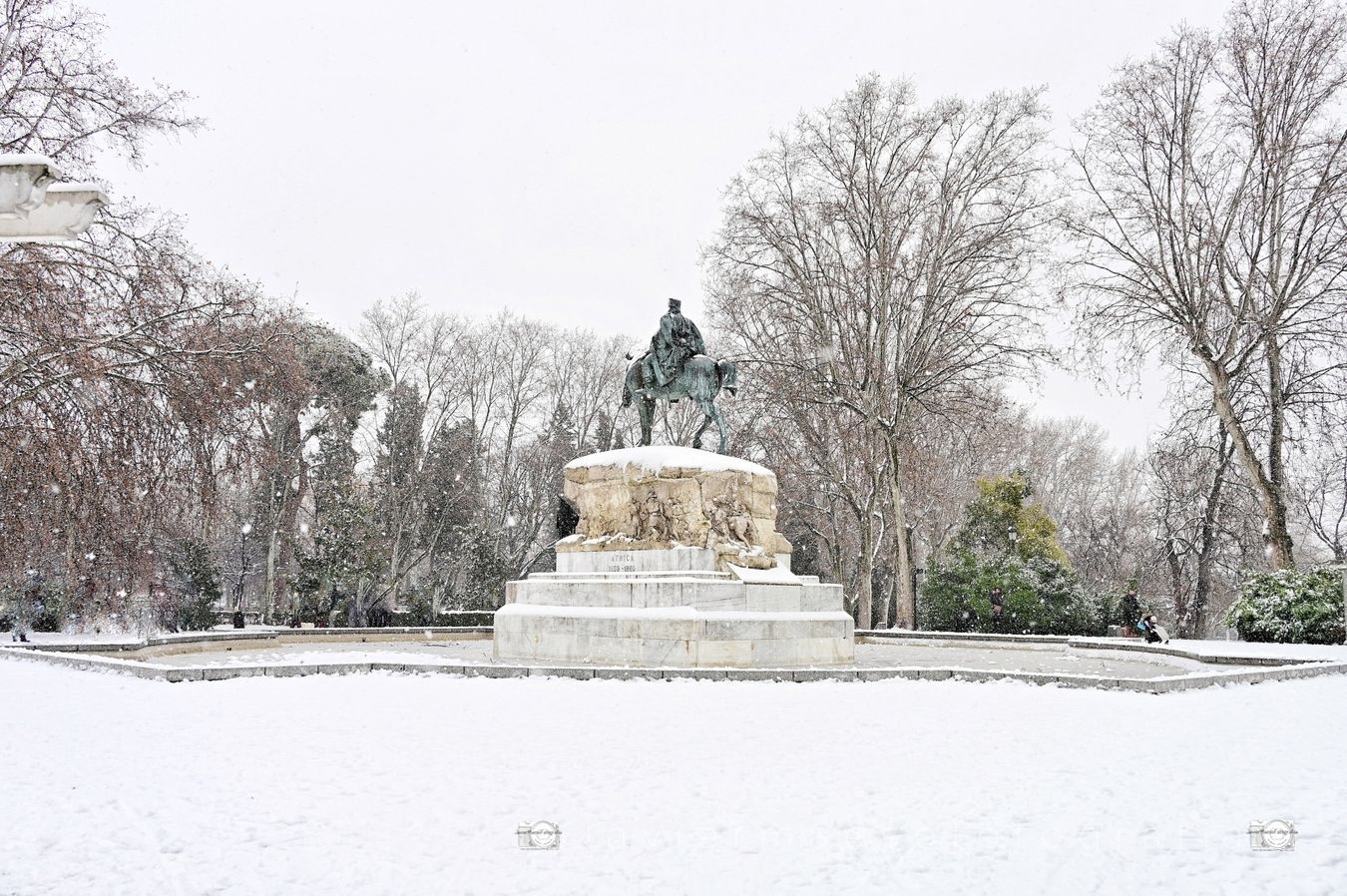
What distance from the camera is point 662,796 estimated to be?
18.2 ft

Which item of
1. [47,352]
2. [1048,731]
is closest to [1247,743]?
[1048,731]

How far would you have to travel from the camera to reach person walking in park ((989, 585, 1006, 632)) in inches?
1043

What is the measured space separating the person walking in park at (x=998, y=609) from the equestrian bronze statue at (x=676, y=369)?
12936mm

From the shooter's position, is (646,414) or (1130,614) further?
(1130,614)

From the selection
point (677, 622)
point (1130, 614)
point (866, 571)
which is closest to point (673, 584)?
point (677, 622)

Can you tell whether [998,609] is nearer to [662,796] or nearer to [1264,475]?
[1264,475]

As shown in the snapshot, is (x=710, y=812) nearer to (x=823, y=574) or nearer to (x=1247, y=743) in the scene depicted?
(x=1247, y=743)

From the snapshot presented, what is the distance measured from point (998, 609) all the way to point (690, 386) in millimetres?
13742

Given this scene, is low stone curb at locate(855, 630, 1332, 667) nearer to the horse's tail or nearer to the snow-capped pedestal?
the snow-capped pedestal

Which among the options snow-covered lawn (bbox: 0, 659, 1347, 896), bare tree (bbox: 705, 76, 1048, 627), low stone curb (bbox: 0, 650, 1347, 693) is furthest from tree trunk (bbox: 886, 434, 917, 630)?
snow-covered lawn (bbox: 0, 659, 1347, 896)

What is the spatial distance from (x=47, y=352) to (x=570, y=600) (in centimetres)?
715

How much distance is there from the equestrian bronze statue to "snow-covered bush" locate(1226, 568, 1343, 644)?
12.5 m

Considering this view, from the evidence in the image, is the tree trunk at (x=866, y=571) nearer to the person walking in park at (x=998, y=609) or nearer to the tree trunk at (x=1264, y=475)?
the person walking in park at (x=998, y=609)

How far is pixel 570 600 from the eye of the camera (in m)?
14.2
